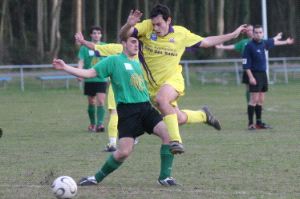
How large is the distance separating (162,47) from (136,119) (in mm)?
1133

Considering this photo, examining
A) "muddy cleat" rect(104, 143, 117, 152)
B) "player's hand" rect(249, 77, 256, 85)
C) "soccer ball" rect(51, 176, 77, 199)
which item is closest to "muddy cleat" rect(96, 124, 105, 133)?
"player's hand" rect(249, 77, 256, 85)

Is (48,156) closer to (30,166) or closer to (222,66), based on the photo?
(30,166)

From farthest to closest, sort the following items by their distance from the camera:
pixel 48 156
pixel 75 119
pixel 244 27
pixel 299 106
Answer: pixel 299 106 → pixel 75 119 → pixel 48 156 → pixel 244 27

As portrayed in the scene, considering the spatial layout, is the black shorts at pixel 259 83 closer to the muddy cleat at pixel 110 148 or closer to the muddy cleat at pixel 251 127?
the muddy cleat at pixel 251 127

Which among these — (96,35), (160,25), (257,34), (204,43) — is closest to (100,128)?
(96,35)

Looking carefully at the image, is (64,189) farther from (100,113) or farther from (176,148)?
(100,113)

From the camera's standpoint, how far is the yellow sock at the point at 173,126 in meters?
8.77

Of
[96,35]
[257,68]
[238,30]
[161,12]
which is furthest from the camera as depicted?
[257,68]

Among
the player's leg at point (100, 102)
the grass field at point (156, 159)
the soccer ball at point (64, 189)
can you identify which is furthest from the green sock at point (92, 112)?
the soccer ball at point (64, 189)

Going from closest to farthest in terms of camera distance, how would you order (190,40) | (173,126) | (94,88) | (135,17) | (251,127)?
(135,17) → (173,126) → (190,40) → (94,88) → (251,127)

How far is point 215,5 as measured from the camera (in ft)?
167

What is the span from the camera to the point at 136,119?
8695mm

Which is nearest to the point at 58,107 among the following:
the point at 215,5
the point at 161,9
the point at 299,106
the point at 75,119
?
the point at 75,119

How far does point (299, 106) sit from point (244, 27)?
450 inches
